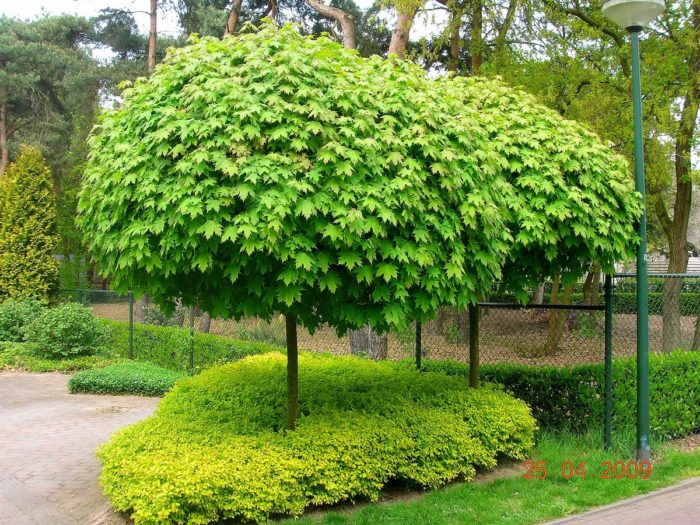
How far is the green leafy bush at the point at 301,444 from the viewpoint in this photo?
4.40 meters

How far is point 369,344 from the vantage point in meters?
10.5

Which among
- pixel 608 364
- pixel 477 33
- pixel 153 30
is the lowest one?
pixel 608 364

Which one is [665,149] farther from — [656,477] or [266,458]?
[266,458]

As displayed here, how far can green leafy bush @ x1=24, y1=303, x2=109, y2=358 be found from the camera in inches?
522

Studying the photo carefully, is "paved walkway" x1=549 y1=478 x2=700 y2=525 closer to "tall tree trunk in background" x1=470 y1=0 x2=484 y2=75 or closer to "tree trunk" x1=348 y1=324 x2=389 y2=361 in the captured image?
"tree trunk" x1=348 y1=324 x2=389 y2=361

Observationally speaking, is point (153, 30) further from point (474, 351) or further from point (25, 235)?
point (474, 351)

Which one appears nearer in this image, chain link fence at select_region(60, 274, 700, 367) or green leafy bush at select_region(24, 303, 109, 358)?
chain link fence at select_region(60, 274, 700, 367)

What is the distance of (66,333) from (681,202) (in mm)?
12899

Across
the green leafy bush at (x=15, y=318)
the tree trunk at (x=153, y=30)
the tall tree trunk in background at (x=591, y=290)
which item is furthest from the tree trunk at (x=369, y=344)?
the tree trunk at (x=153, y=30)

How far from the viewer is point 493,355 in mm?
8203

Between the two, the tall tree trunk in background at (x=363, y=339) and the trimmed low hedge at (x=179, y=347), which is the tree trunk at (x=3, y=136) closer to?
the trimmed low hedge at (x=179, y=347)

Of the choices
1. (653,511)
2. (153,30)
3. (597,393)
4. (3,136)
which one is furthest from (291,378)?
(3,136)

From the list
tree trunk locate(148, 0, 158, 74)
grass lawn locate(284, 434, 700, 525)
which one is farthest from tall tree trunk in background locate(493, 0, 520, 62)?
tree trunk locate(148, 0, 158, 74)

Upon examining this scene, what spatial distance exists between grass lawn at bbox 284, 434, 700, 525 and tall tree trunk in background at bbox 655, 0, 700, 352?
253 centimetres
